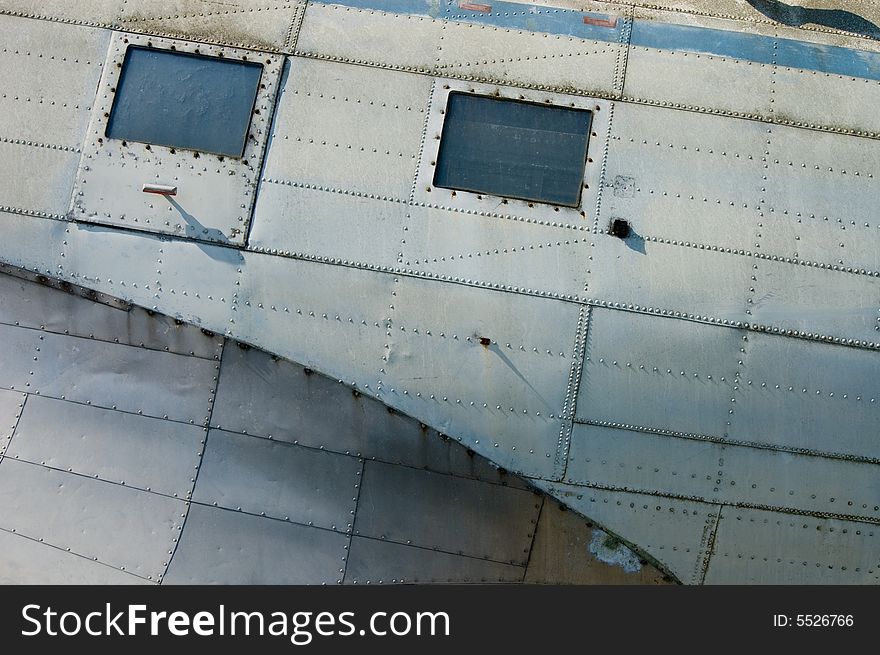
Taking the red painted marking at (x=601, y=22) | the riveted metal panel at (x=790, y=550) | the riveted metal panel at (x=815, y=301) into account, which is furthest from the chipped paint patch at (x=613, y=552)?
the red painted marking at (x=601, y=22)

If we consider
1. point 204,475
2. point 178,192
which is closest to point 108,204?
point 178,192

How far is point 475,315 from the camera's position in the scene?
6605 mm

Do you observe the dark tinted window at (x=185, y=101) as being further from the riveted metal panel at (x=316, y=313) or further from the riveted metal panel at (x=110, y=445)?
the riveted metal panel at (x=110, y=445)

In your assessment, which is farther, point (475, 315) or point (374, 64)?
point (374, 64)

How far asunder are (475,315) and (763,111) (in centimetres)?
337

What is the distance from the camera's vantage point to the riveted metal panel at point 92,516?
6.75 metres

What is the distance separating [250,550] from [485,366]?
9.07 feet

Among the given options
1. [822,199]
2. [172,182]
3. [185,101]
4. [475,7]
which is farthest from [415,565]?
[475,7]

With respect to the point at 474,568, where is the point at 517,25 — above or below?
above

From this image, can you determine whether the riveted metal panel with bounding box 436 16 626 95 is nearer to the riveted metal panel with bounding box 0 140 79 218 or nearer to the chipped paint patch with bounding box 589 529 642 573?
the riveted metal panel with bounding box 0 140 79 218

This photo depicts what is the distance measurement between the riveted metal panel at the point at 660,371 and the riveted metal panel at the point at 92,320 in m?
3.54

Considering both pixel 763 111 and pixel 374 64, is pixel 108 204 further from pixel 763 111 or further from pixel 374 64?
pixel 763 111

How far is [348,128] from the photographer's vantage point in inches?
271

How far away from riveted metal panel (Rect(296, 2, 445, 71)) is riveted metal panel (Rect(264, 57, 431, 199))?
0.14 metres
